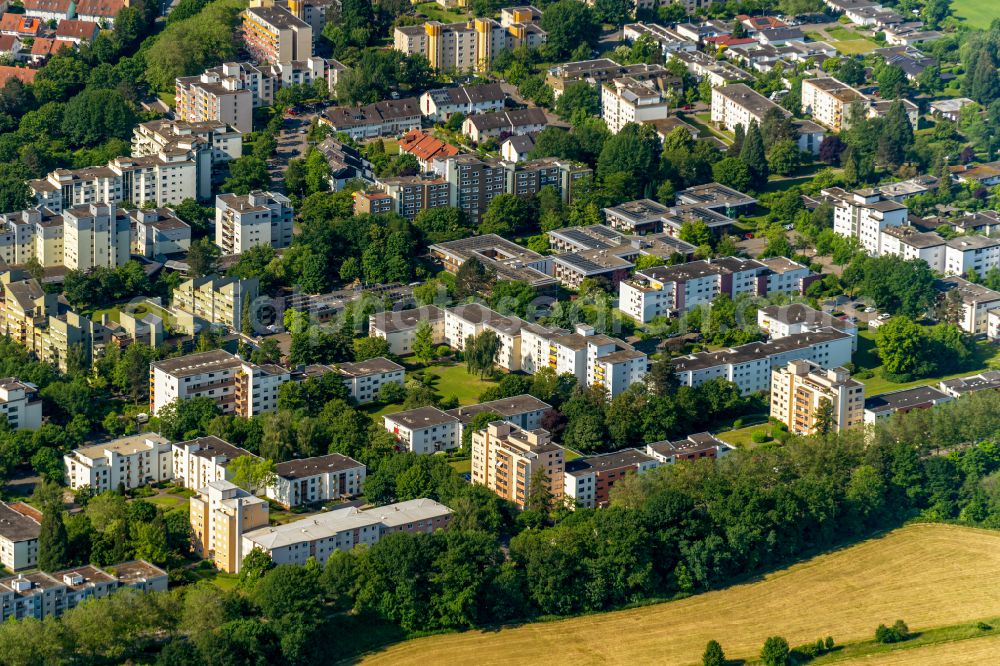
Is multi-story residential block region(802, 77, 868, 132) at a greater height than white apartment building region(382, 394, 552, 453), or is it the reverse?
multi-story residential block region(802, 77, 868, 132)

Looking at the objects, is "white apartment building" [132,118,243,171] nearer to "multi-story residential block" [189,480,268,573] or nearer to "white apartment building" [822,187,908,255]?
"white apartment building" [822,187,908,255]

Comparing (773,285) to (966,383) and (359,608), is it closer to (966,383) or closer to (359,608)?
(966,383)

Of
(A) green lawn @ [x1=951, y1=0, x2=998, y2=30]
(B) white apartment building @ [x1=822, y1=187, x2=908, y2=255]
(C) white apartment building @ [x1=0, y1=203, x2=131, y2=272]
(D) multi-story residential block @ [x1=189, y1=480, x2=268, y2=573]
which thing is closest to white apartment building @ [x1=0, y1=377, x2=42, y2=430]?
(D) multi-story residential block @ [x1=189, y1=480, x2=268, y2=573]

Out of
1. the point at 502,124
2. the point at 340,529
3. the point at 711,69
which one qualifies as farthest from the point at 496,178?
the point at 340,529

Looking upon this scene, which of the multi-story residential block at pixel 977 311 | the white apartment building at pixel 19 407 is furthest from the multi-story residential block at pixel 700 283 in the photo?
the white apartment building at pixel 19 407

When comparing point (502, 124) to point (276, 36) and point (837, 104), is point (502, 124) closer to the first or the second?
point (276, 36)

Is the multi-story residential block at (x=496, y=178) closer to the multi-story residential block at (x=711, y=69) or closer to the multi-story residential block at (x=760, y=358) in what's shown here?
the multi-story residential block at (x=711, y=69)
